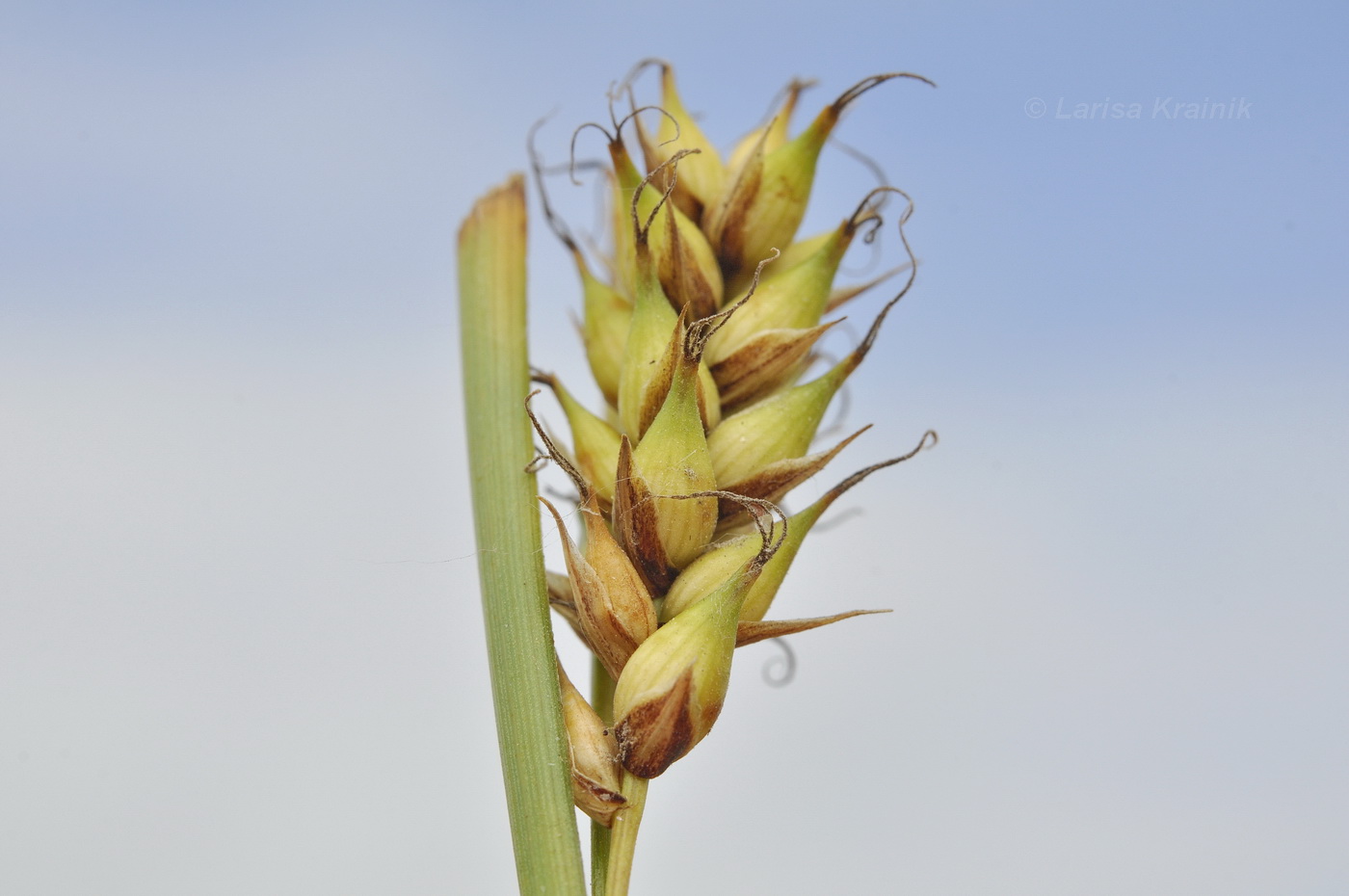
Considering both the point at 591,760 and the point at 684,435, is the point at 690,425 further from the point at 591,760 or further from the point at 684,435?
the point at 591,760

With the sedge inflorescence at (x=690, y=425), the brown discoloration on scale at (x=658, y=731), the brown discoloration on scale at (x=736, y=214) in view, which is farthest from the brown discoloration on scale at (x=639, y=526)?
the brown discoloration on scale at (x=736, y=214)

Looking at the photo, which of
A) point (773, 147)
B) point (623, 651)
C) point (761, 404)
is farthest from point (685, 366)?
point (773, 147)

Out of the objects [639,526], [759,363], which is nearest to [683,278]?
[759,363]

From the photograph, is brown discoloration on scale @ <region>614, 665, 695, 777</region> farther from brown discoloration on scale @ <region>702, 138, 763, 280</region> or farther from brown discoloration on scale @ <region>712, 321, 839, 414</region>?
brown discoloration on scale @ <region>702, 138, 763, 280</region>

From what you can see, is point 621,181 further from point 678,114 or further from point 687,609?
point 687,609

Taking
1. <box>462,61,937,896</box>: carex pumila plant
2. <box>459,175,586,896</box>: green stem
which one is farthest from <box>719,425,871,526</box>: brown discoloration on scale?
<box>459,175,586,896</box>: green stem

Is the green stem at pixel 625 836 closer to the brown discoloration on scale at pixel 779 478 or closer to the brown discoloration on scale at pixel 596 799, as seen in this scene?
the brown discoloration on scale at pixel 596 799
